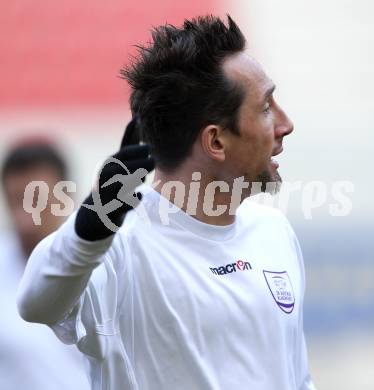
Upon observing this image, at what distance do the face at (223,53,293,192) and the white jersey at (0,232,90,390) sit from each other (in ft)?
3.39

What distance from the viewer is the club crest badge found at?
2523mm

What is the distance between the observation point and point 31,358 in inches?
128

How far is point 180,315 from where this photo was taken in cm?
236

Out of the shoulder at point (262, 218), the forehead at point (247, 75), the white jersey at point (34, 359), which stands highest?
the forehead at point (247, 75)

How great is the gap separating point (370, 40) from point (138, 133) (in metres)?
4.45

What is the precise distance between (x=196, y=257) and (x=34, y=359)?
1.01m

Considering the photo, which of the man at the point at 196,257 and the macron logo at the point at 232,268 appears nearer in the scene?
the man at the point at 196,257

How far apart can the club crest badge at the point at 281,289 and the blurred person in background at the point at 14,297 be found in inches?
37.2

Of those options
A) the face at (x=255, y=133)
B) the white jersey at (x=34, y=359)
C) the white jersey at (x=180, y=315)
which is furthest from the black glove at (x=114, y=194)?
the white jersey at (x=34, y=359)

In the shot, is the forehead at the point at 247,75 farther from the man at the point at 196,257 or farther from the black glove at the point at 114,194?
the black glove at the point at 114,194

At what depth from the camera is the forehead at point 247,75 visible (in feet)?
8.56

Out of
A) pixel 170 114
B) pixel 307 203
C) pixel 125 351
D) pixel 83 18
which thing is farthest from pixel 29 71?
pixel 125 351

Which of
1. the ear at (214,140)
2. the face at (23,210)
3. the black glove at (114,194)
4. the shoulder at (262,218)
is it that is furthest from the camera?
the face at (23,210)

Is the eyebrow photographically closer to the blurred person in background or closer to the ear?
the ear
